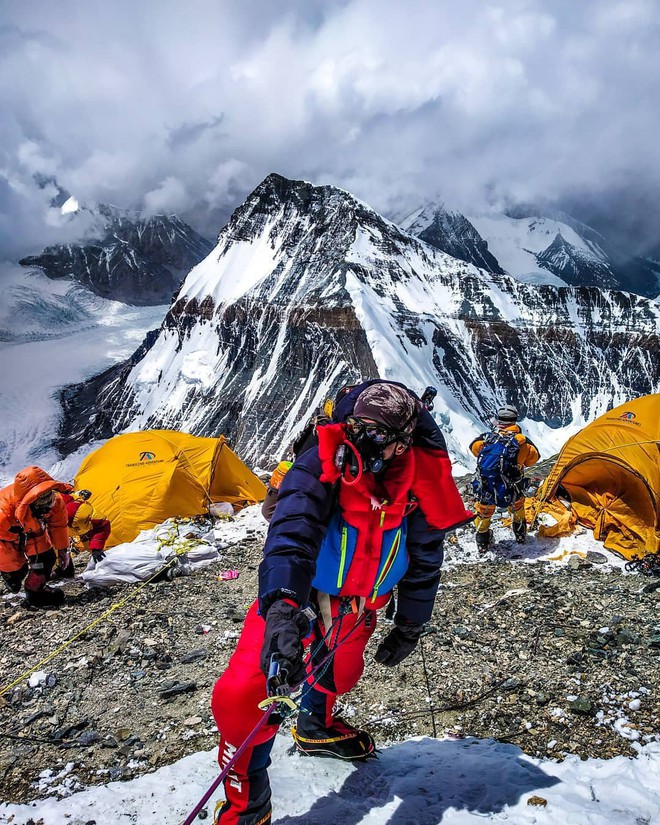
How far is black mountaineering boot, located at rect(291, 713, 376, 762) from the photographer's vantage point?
13.0ft

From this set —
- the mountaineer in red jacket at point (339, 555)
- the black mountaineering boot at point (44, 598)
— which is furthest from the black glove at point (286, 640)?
the black mountaineering boot at point (44, 598)

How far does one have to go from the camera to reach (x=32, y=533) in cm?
834

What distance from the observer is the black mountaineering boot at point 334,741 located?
396 cm

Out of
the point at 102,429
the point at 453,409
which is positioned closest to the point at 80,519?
the point at 453,409

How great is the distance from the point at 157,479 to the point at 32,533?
511 centimetres

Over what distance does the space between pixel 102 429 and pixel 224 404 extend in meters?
42.5

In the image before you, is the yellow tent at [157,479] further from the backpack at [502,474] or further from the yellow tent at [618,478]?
the yellow tent at [618,478]

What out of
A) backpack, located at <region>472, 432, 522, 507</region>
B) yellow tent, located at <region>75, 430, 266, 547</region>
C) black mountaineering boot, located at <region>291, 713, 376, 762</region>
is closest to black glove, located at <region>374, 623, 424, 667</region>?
black mountaineering boot, located at <region>291, 713, 376, 762</region>

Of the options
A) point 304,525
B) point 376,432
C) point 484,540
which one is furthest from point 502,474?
point 304,525

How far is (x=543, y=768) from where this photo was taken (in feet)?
12.2

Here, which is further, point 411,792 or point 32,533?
point 32,533

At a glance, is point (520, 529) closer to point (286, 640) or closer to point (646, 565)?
point (646, 565)

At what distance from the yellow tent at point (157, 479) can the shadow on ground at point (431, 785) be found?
10.2 m

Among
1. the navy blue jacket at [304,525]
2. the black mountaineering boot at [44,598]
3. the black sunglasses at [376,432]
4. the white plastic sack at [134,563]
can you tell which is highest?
the black sunglasses at [376,432]
